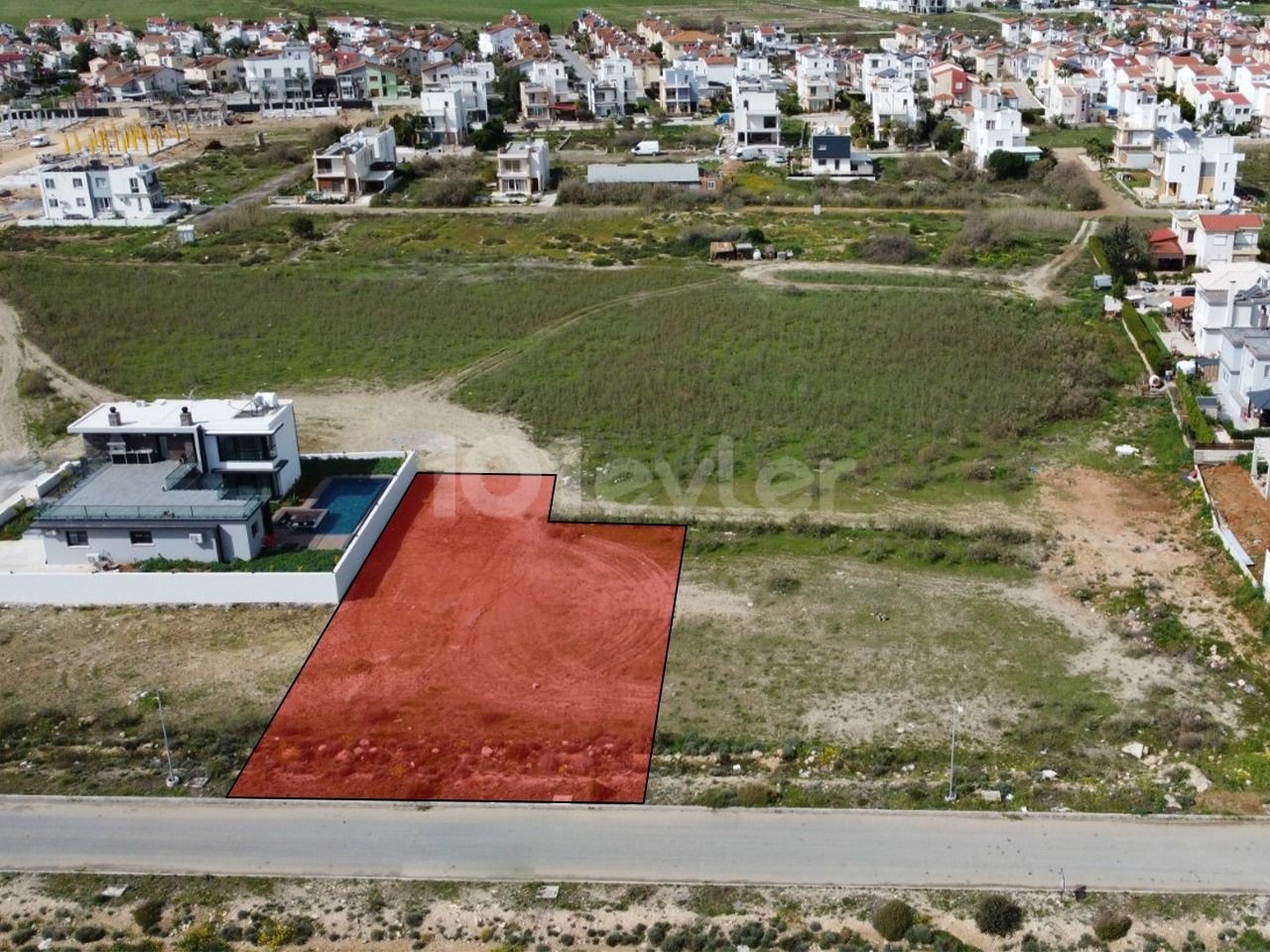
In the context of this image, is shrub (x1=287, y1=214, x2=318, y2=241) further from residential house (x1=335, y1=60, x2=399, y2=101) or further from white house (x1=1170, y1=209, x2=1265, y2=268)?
residential house (x1=335, y1=60, x2=399, y2=101)

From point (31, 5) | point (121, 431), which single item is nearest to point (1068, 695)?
point (121, 431)

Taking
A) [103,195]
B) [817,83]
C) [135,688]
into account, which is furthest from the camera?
[817,83]

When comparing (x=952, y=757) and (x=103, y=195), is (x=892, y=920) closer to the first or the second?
(x=952, y=757)

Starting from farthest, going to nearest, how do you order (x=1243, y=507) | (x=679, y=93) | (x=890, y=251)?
(x=679, y=93) → (x=890, y=251) → (x=1243, y=507)

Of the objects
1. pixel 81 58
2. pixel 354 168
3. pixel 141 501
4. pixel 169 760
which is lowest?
pixel 169 760

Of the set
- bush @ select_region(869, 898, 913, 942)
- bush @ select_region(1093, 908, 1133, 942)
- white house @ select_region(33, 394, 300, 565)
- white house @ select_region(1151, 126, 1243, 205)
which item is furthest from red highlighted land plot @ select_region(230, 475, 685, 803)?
white house @ select_region(1151, 126, 1243, 205)

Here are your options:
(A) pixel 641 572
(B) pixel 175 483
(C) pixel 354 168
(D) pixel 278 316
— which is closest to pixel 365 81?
(C) pixel 354 168
